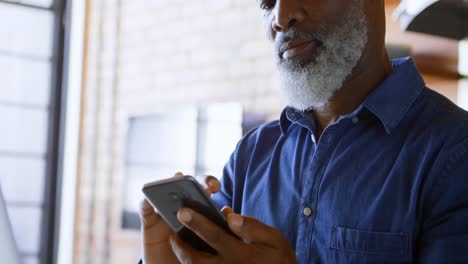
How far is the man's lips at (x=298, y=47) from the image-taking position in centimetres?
103

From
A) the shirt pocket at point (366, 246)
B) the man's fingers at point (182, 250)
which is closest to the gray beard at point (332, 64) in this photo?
the shirt pocket at point (366, 246)

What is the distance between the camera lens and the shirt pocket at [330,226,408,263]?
86 cm

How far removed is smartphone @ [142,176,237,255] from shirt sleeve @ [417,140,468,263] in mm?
270

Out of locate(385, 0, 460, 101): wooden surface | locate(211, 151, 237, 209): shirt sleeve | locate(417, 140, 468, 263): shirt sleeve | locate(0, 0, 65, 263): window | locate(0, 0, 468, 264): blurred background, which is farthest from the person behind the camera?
locate(0, 0, 65, 263): window

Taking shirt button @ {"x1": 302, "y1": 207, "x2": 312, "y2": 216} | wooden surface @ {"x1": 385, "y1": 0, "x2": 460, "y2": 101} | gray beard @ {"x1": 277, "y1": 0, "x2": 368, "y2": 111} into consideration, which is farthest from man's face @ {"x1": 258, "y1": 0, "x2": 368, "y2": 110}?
wooden surface @ {"x1": 385, "y1": 0, "x2": 460, "y2": 101}

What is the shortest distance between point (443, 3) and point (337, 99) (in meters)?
0.52

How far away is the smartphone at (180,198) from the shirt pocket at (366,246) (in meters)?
0.18

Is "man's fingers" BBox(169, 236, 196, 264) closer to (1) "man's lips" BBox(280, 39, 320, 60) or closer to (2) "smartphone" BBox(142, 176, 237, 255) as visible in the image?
(2) "smartphone" BBox(142, 176, 237, 255)

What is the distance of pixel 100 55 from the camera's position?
3.87 metres

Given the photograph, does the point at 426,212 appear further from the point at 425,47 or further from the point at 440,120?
the point at 425,47

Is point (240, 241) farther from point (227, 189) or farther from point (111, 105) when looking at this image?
point (111, 105)

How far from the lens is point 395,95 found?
988mm

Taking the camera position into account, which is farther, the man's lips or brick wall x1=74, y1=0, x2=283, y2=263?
brick wall x1=74, y1=0, x2=283, y2=263

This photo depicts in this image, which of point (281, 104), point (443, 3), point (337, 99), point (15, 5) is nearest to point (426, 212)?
point (337, 99)
